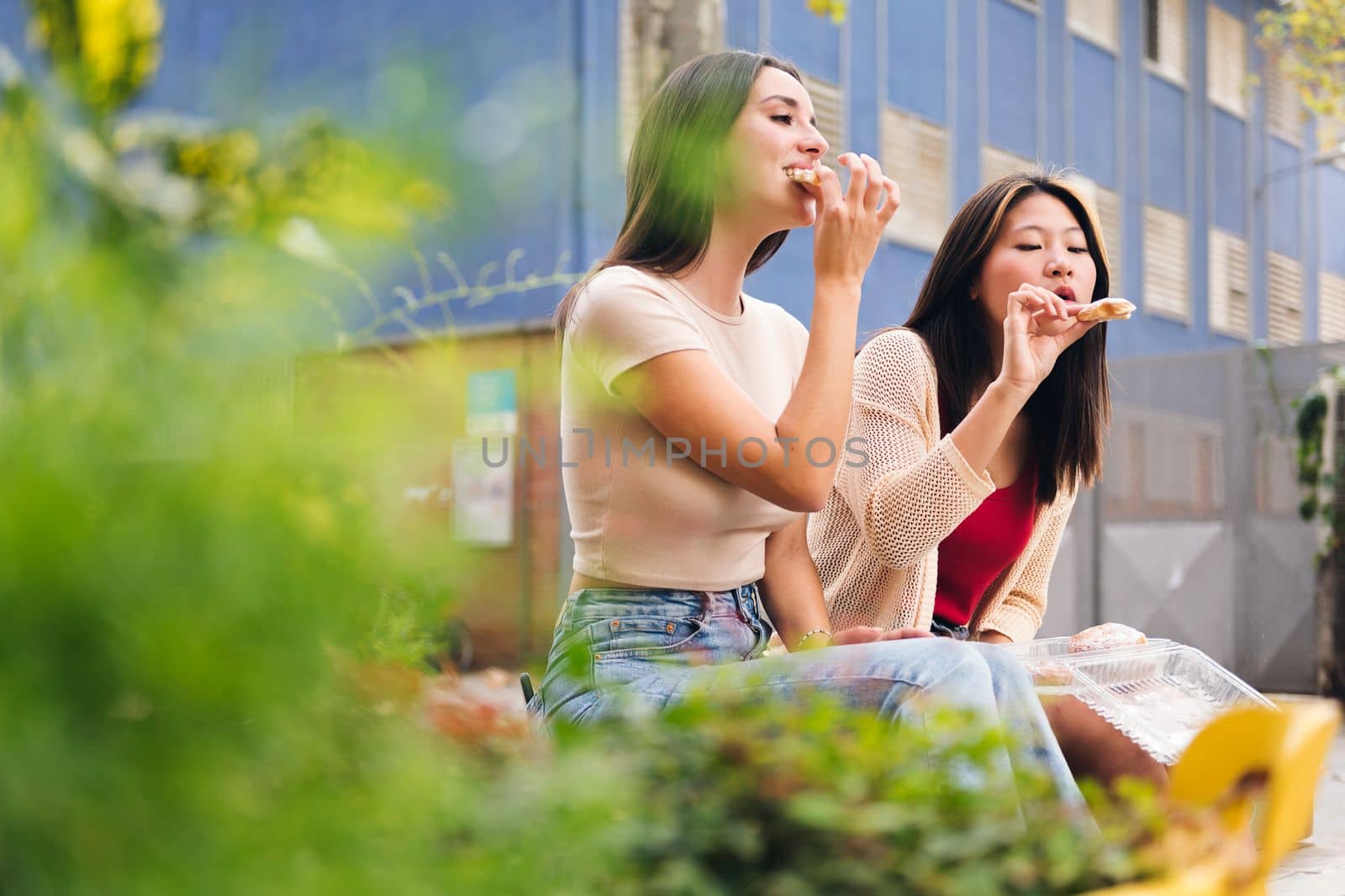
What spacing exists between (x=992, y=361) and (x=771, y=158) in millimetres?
952

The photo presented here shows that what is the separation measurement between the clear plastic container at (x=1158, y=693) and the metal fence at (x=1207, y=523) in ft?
21.8

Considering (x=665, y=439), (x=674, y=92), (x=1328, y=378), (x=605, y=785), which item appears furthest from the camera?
(x=1328, y=378)

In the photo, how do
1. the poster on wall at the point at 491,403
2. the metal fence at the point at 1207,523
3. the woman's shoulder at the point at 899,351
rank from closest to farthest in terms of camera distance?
1. the poster on wall at the point at 491,403
2. the woman's shoulder at the point at 899,351
3. the metal fence at the point at 1207,523

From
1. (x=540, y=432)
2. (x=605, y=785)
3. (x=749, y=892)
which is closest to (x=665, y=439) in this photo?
(x=540, y=432)

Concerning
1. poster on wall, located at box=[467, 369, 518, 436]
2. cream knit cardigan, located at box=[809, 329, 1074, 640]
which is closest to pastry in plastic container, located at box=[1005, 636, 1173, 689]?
cream knit cardigan, located at box=[809, 329, 1074, 640]

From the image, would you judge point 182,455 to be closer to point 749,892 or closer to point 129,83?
point 129,83

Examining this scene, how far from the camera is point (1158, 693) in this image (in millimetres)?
2053

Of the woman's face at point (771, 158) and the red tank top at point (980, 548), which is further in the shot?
the red tank top at point (980, 548)

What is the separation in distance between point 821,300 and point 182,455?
1558 millimetres

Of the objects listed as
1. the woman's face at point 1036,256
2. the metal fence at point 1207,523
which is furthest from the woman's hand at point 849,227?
the metal fence at point 1207,523

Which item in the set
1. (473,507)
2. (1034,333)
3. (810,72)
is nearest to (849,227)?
(1034,333)

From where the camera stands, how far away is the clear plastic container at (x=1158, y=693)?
1.95 m

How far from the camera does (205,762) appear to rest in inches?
21.4

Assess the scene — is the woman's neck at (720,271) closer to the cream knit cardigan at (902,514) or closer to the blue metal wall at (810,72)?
the blue metal wall at (810,72)
